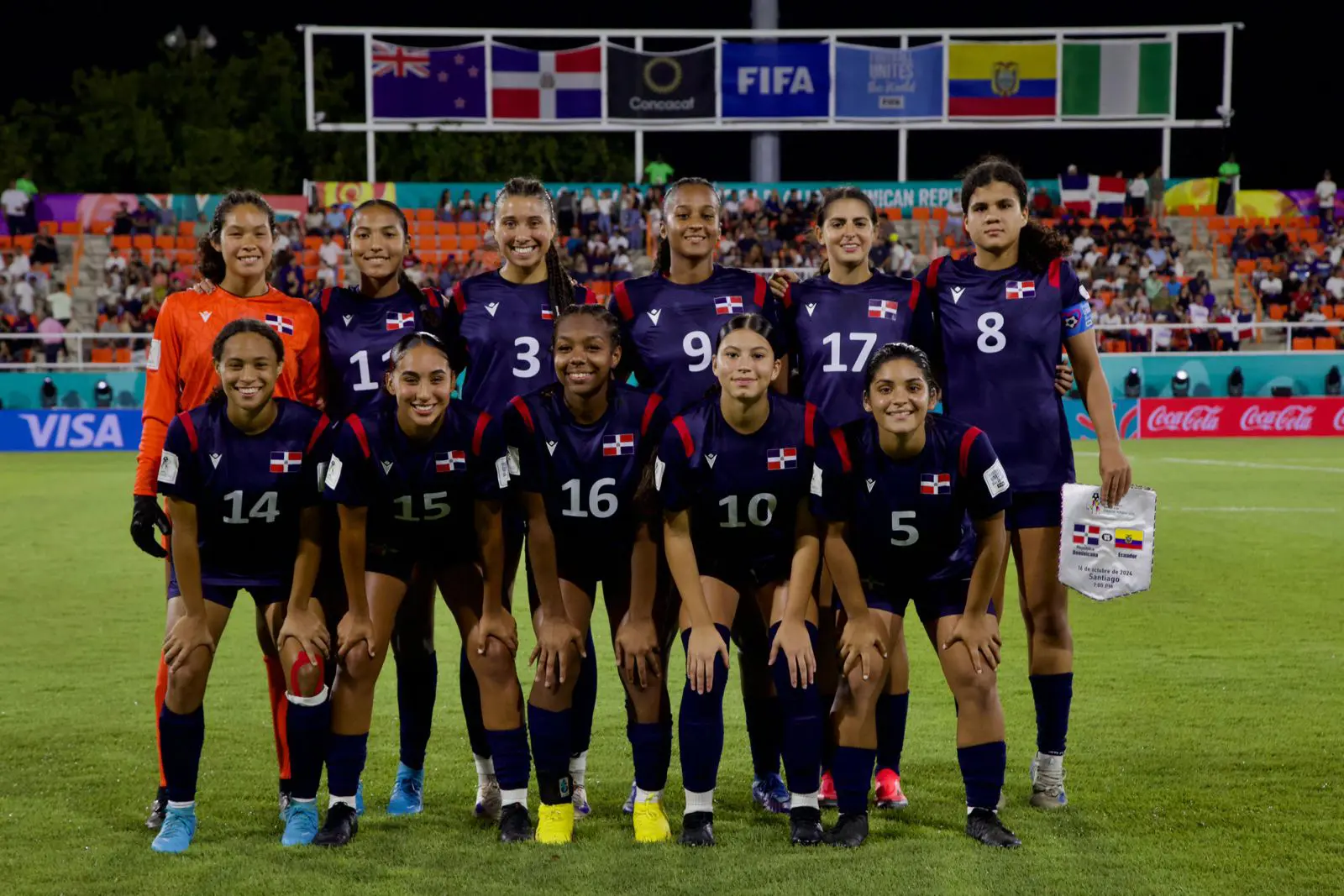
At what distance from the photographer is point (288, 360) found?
4672mm

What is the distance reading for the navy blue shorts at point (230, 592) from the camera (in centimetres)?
432

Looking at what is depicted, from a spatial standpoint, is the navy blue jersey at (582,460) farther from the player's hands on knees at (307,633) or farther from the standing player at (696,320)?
the player's hands on knees at (307,633)

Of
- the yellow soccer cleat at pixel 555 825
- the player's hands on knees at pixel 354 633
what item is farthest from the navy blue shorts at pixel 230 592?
the yellow soccer cleat at pixel 555 825

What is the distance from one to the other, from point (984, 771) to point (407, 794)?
1.86 meters

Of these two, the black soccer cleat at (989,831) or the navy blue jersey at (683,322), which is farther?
the navy blue jersey at (683,322)

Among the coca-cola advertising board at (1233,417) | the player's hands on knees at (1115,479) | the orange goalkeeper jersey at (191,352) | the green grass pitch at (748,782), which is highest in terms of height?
the orange goalkeeper jersey at (191,352)

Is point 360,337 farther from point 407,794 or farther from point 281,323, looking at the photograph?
Answer: point 407,794

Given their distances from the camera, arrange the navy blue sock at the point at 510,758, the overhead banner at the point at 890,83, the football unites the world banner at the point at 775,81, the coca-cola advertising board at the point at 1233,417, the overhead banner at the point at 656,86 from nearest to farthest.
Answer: the navy blue sock at the point at 510,758 → the coca-cola advertising board at the point at 1233,417 → the football unites the world banner at the point at 775,81 → the overhead banner at the point at 656,86 → the overhead banner at the point at 890,83

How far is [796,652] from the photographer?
13.6 feet

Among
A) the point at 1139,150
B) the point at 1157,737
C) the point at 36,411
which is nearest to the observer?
the point at 1157,737

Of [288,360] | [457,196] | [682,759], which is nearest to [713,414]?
[682,759]

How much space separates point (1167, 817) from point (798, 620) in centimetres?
138

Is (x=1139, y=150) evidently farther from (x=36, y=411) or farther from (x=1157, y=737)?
(x=1157, y=737)

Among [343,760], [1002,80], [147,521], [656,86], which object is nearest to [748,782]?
[343,760]
